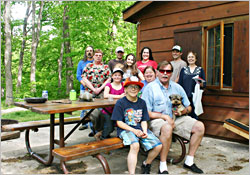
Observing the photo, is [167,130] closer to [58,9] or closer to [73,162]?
[73,162]

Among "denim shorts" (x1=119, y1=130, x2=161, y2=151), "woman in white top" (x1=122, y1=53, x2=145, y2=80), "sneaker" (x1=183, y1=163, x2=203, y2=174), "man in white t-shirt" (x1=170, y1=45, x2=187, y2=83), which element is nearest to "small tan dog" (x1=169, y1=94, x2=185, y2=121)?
"denim shorts" (x1=119, y1=130, x2=161, y2=151)

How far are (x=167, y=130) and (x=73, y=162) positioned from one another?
153 cm

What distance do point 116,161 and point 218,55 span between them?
326 cm

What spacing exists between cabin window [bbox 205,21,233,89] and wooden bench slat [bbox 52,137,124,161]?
3049mm

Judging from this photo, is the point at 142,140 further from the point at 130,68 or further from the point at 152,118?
the point at 130,68

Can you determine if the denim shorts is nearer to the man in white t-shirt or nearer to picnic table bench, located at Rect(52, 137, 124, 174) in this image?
picnic table bench, located at Rect(52, 137, 124, 174)

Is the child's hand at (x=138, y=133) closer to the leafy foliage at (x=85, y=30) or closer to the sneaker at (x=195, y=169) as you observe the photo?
Result: the sneaker at (x=195, y=169)

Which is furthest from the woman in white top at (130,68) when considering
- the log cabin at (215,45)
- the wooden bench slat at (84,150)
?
the wooden bench slat at (84,150)

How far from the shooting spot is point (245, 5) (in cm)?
491

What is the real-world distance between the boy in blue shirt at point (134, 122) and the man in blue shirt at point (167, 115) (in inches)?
7.6

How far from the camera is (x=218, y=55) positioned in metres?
5.33

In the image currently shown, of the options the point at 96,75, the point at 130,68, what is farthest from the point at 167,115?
the point at 96,75

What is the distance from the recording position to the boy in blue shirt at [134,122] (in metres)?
3.15

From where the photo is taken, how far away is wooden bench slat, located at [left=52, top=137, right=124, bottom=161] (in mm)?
2683
